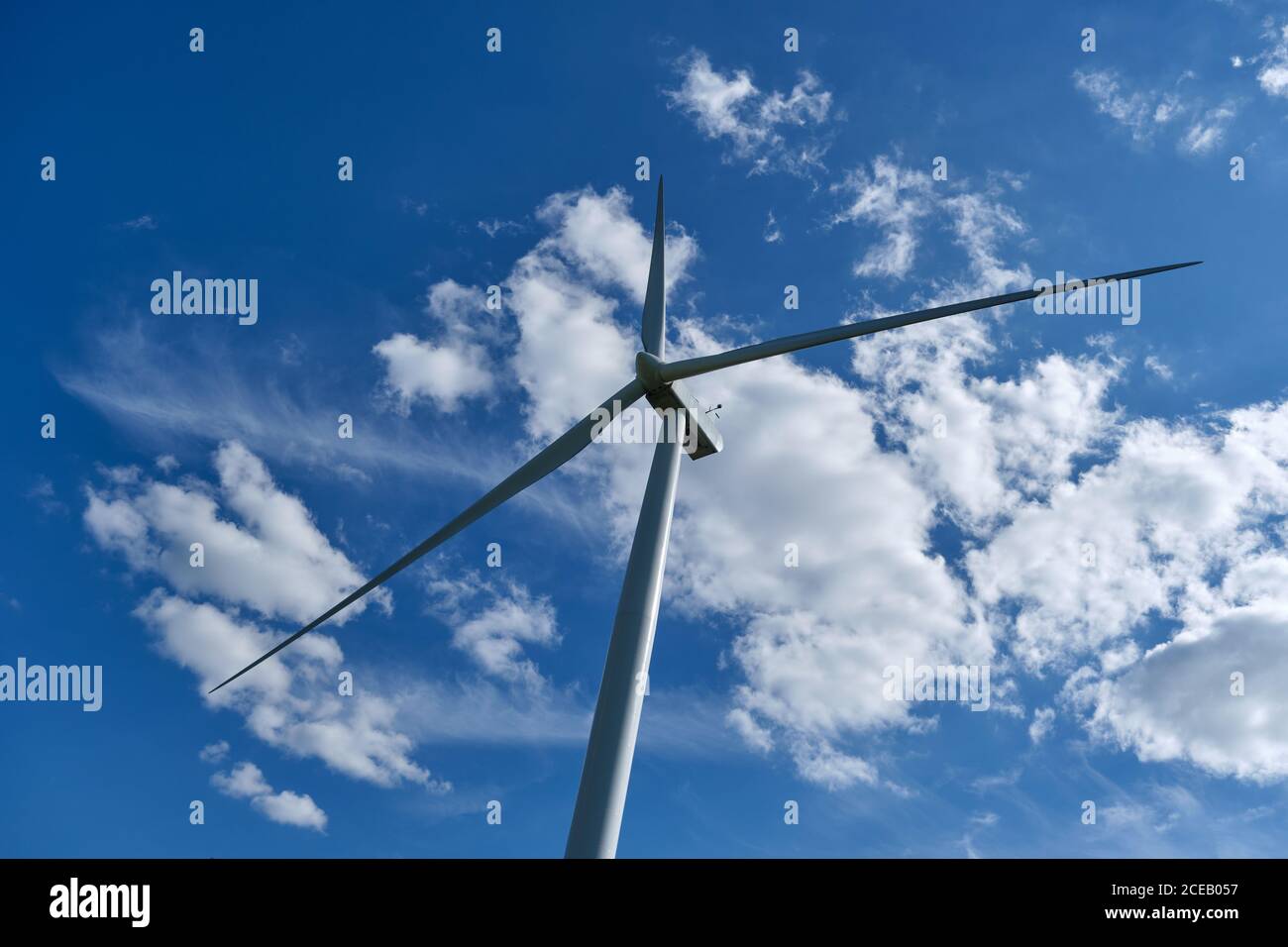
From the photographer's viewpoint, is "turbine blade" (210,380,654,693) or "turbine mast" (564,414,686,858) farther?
"turbine blade" (210,380,654,693)

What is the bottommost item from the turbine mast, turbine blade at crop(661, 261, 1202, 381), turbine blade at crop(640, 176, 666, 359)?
the turbine mast

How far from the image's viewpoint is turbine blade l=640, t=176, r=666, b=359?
30719 mm

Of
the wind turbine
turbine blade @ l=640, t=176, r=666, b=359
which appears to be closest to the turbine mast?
the wind turbine

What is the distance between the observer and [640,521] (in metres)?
24.8

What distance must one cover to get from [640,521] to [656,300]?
10070 millimetres

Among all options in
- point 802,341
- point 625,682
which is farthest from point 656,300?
point 625,682

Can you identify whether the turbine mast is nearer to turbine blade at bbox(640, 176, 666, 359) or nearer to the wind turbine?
the wind turbine

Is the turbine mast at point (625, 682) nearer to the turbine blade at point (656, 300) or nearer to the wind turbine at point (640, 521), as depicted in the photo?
the wind turbine at point (640, 521)

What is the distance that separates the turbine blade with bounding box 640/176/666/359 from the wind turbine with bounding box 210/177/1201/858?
0.26 feet

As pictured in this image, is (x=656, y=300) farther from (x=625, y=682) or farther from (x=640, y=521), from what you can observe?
(x=625, y=682)

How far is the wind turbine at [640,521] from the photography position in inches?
782

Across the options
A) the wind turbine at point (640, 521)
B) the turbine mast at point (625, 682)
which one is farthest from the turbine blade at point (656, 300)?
the turbine mast at point (625, 682)
